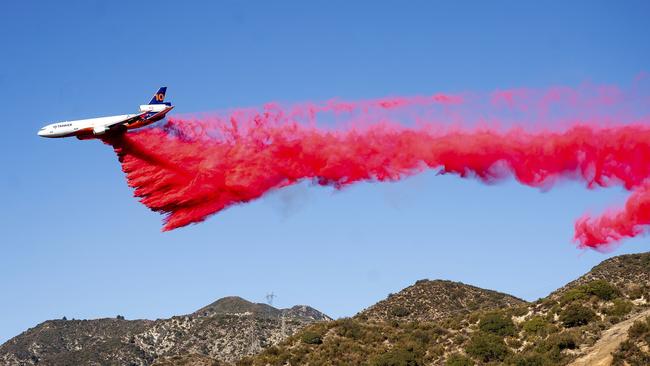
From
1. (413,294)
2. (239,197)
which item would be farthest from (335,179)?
(413,294)

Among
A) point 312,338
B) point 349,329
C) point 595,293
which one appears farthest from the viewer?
point 349,329

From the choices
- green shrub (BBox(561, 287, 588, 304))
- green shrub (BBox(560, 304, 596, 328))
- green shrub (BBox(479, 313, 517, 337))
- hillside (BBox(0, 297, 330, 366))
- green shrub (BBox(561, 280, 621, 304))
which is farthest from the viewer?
hillside (BBox(0, 297, 330, 366))

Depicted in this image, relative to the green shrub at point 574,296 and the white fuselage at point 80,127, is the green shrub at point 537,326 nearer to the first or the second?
the green shrub at point 574,296

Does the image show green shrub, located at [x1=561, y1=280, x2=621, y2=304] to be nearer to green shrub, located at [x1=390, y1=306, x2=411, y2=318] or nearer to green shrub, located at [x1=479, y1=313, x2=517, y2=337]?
green shrub, located at [x1=479, y1=313, x2=517, y2=337]

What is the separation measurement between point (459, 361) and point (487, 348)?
2.74 m

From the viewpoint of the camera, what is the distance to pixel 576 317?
7488 centimetres

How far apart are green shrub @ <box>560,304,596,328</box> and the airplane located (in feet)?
123

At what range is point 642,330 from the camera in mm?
61406

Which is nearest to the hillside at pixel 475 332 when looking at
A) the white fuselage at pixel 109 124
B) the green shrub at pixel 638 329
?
the green shrub at pixel 638 329

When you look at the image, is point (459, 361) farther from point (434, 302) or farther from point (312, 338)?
point (434, 302)

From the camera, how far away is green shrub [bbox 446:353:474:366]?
241ft

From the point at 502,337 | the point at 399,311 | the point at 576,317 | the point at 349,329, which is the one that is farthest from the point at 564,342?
the point at 399,311

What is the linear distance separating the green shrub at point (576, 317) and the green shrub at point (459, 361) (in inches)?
346

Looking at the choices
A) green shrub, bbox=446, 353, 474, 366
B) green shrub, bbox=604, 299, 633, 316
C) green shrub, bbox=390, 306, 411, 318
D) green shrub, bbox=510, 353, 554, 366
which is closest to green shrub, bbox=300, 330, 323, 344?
green shrub, bbox=446, 353, 474, 366
